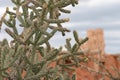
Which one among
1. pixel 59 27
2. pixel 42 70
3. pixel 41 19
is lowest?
pixel 42 70

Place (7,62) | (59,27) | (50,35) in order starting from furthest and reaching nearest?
(59,27) → (50,35) → (7,62)

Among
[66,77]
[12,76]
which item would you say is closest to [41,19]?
[12,76]

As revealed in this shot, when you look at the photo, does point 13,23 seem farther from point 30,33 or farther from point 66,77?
point 66,77

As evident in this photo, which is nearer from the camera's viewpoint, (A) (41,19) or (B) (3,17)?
(A) (41,19)

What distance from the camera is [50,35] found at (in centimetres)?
234

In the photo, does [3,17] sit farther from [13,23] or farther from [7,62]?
[7,62]

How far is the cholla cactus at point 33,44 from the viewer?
228 cm

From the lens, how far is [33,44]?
2357 millimetres

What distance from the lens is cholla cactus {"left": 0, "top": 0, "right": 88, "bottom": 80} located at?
228 centimetres

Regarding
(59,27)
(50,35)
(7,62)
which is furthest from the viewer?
(59,27)

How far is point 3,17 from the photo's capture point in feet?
8.68

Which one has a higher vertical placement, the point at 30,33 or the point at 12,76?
the point at 30,33

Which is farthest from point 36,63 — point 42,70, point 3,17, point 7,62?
point 3,17

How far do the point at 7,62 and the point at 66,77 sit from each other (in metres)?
0.65
